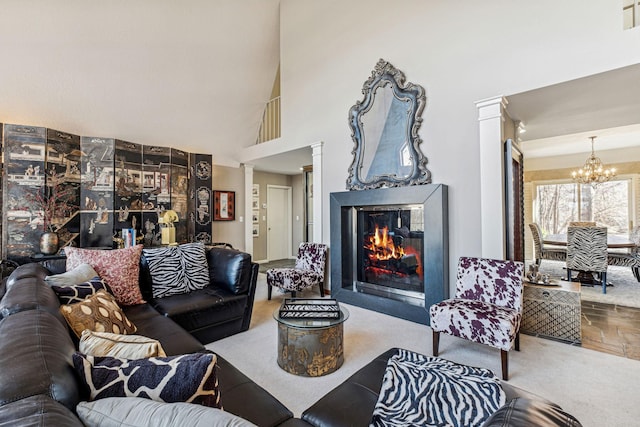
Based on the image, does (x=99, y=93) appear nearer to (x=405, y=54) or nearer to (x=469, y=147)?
(x=405, y=54)

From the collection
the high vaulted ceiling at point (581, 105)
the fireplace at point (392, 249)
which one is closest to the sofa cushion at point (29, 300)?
the fireplace at point (392, 249)

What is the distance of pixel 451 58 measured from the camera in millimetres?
3223

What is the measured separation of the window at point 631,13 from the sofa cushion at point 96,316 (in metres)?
4.46

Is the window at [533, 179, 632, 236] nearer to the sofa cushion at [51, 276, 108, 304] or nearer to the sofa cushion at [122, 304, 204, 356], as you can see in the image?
the sofa cushion at [122, 304, 204, 356]

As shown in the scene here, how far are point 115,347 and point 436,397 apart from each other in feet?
4.02

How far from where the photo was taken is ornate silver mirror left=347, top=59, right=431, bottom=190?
3.45 m

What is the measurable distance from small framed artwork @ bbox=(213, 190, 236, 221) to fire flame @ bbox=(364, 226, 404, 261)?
3.38 metres

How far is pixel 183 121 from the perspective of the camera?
17.3ft

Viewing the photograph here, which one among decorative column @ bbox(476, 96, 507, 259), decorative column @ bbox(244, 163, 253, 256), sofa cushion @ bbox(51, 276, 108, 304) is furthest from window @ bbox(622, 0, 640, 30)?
decorative column @ bbox(244, 163, 253, 256)

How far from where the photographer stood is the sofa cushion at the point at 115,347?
1.07 metres

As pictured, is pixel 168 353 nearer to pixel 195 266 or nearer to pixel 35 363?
pixel 35 363

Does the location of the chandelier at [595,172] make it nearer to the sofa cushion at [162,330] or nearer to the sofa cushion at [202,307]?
the sofa cushion at [202,307]

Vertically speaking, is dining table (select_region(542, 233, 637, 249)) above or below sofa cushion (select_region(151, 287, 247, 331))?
above

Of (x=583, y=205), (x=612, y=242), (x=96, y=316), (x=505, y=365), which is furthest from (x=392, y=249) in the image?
(x=583, y=205)
